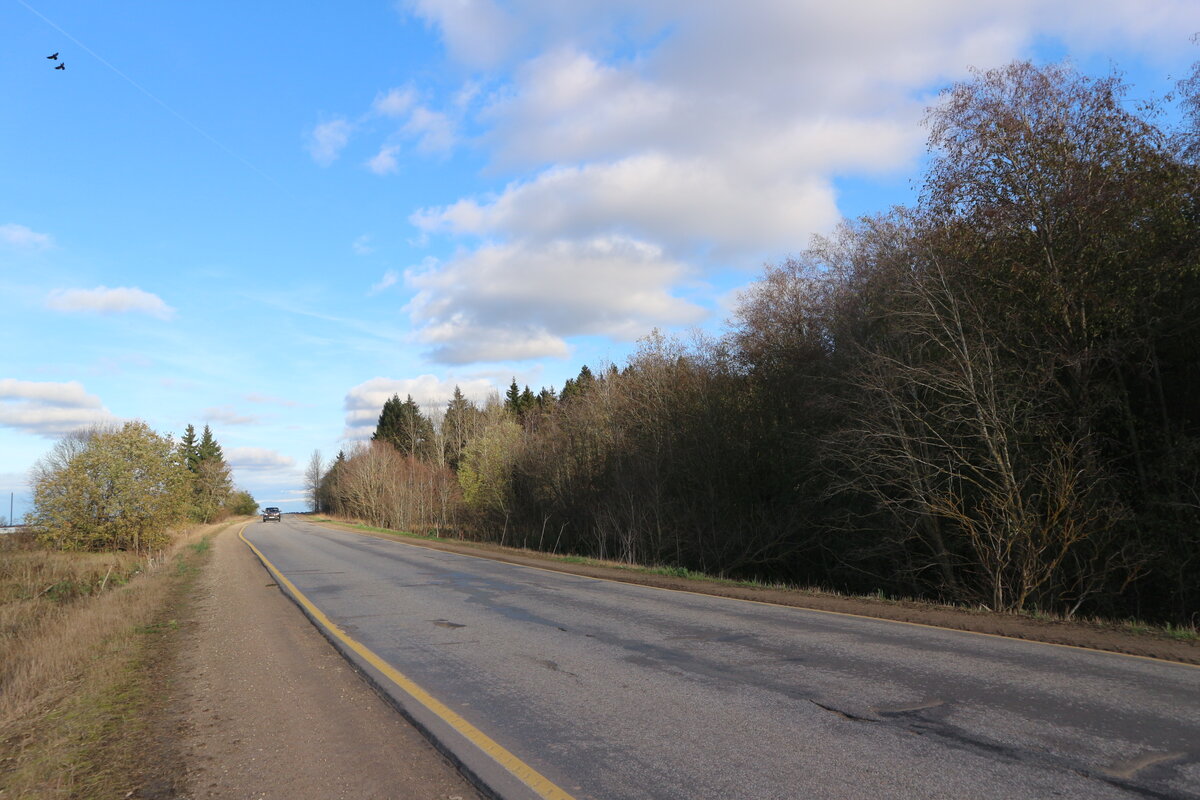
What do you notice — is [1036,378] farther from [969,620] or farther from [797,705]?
[797,705]

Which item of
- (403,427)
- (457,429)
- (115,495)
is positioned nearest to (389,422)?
(403,427)

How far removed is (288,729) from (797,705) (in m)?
4.08

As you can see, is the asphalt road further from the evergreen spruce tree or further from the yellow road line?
the evergreen spruce tree

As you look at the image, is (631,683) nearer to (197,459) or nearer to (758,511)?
(758,511)

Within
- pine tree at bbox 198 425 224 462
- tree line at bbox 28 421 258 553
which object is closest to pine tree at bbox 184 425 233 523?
pine tree at bbox 198 425 224 462

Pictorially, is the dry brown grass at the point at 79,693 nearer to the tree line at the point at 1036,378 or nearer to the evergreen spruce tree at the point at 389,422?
the tree line at the point at 1036,378

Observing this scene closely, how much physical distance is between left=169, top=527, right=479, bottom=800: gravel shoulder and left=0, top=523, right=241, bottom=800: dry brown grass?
1.29ft

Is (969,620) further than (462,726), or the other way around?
(969,620)

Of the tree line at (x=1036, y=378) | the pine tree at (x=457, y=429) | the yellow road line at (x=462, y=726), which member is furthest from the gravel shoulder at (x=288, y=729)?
the pine tree at (x=457, y=429)

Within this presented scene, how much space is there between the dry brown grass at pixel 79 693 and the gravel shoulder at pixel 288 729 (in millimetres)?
394

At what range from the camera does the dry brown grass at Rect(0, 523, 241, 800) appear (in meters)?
4.70

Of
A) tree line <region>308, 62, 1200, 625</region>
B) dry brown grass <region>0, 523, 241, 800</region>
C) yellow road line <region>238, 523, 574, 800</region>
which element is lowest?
dry brown grass <region>0, 523, 241, 800</region>

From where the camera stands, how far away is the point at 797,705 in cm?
574

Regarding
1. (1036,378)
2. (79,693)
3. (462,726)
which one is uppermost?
(1036,378)
